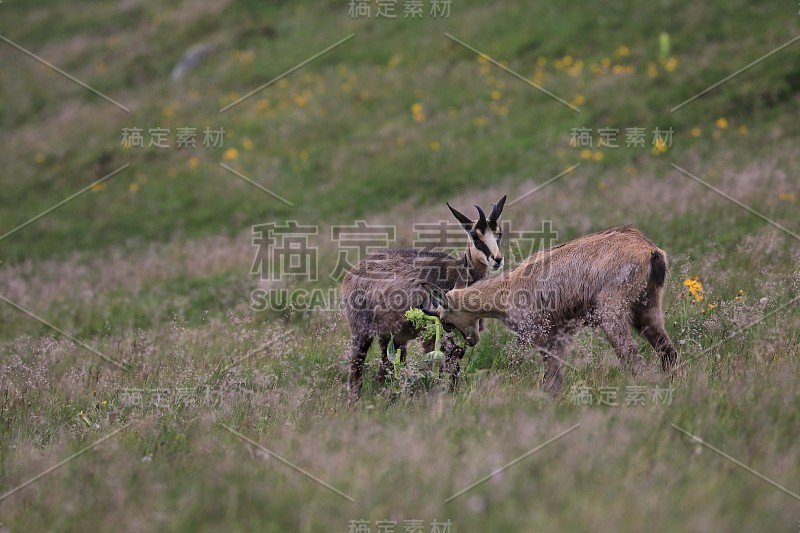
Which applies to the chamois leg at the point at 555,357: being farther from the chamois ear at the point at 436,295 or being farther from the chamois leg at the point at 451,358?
the chamois ear at the point at 436,295

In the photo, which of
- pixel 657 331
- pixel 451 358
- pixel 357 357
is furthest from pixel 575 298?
pixel 357 357

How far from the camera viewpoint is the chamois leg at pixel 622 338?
697 cm

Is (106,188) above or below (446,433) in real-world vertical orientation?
below

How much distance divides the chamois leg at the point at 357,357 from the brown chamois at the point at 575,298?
93 cm

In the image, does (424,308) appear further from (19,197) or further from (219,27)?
(219,27)

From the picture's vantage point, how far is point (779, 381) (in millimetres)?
5988

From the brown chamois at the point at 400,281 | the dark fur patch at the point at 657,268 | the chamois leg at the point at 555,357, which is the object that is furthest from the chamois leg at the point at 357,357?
the dark fur patch at the point at 657,268

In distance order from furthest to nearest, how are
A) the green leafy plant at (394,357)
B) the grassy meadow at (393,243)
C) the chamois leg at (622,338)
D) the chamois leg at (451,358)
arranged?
the green leafy plant at (394,357) < the chamois leg at (451,358) < the chamois leg at (622,338) < the grassy meadow at (393,243)

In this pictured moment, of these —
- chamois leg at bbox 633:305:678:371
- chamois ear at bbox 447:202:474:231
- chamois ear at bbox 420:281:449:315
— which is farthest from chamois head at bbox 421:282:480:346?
chamois leg at bbox 633:305:678:371

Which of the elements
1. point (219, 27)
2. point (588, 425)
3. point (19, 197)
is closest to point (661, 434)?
point (588, 425)

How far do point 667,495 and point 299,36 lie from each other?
2364cm

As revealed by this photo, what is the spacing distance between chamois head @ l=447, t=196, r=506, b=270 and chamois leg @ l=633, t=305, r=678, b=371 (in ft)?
5.19

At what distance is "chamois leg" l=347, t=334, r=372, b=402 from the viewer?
791 cm

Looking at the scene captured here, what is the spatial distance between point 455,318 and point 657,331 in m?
1.95
